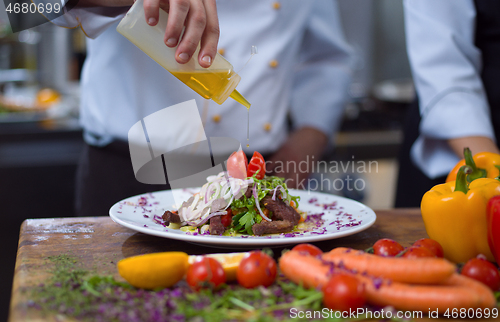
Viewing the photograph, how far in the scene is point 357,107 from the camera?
4.25 metres

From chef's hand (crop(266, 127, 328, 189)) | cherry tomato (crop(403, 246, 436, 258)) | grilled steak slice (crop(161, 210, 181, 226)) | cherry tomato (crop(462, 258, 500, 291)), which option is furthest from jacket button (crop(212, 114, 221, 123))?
cherry tomato (crop(462, 258, 500, 291))

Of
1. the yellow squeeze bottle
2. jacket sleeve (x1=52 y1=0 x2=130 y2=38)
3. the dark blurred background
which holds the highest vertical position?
jacket sleeve (x1=52 y1=0 x2=130 y2=38)

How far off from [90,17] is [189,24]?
446mm

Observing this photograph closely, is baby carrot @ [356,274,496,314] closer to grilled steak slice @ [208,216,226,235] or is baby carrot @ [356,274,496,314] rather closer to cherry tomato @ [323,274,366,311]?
cherry tomato @ [323,274,366,311]

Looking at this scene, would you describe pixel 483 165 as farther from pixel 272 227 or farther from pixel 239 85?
pixel 239 85

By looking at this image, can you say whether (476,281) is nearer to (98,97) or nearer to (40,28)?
(98,97)

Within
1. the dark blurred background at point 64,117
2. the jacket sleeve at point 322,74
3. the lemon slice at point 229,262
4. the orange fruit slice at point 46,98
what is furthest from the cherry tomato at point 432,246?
the orange fruit slice at point 46,98

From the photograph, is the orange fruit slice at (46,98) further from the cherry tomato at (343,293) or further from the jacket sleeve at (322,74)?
the cherry tomato at (343,293)

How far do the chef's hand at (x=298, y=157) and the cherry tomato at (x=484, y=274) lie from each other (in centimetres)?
117

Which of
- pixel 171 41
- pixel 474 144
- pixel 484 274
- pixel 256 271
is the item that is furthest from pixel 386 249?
pixel 474 144

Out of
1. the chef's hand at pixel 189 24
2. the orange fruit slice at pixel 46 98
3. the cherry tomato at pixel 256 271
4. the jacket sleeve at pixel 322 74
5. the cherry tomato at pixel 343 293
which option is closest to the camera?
the cherry tomato at pixel 343 293

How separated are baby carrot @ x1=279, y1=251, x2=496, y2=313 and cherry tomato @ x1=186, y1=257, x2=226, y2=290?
0.16 meters

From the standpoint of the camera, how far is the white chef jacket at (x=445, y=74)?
5.66 ft

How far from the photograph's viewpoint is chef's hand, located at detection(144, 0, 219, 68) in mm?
1035
